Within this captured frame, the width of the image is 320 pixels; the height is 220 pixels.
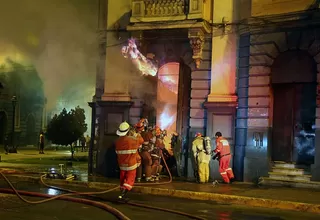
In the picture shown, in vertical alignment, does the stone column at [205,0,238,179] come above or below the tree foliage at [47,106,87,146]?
above

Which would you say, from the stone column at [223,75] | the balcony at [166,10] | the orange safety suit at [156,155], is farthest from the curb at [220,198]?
the balcony at [166,10]

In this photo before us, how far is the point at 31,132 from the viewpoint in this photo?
35.8 metres

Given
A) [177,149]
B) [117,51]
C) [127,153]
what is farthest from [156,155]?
[117,51]

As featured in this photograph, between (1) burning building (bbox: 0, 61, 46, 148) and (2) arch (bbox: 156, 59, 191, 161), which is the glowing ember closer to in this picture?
(2) arch (bbox: 156, 59, 191, 161)

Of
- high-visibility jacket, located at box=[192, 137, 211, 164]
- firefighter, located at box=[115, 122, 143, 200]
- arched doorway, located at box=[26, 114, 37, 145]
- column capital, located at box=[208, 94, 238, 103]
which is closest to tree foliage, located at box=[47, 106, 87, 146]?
arched doorway, located at box=[26, 114, 37, 145]

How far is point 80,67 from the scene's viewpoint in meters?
15.1

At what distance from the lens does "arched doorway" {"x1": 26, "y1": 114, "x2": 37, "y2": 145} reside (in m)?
33.7

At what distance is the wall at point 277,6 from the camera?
41.0ft

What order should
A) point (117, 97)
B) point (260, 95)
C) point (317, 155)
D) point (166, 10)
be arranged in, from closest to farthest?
point (317, 155) < point (260, 95) < point (166, 10) < point (117, 97)

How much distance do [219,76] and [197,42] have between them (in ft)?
4.25

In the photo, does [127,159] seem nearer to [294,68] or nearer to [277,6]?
[294,68]

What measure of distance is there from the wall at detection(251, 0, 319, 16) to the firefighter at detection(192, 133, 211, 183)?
4240 mm

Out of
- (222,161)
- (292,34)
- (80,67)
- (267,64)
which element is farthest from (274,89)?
(80,67)

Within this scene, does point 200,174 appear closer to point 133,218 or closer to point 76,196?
point 76,196
